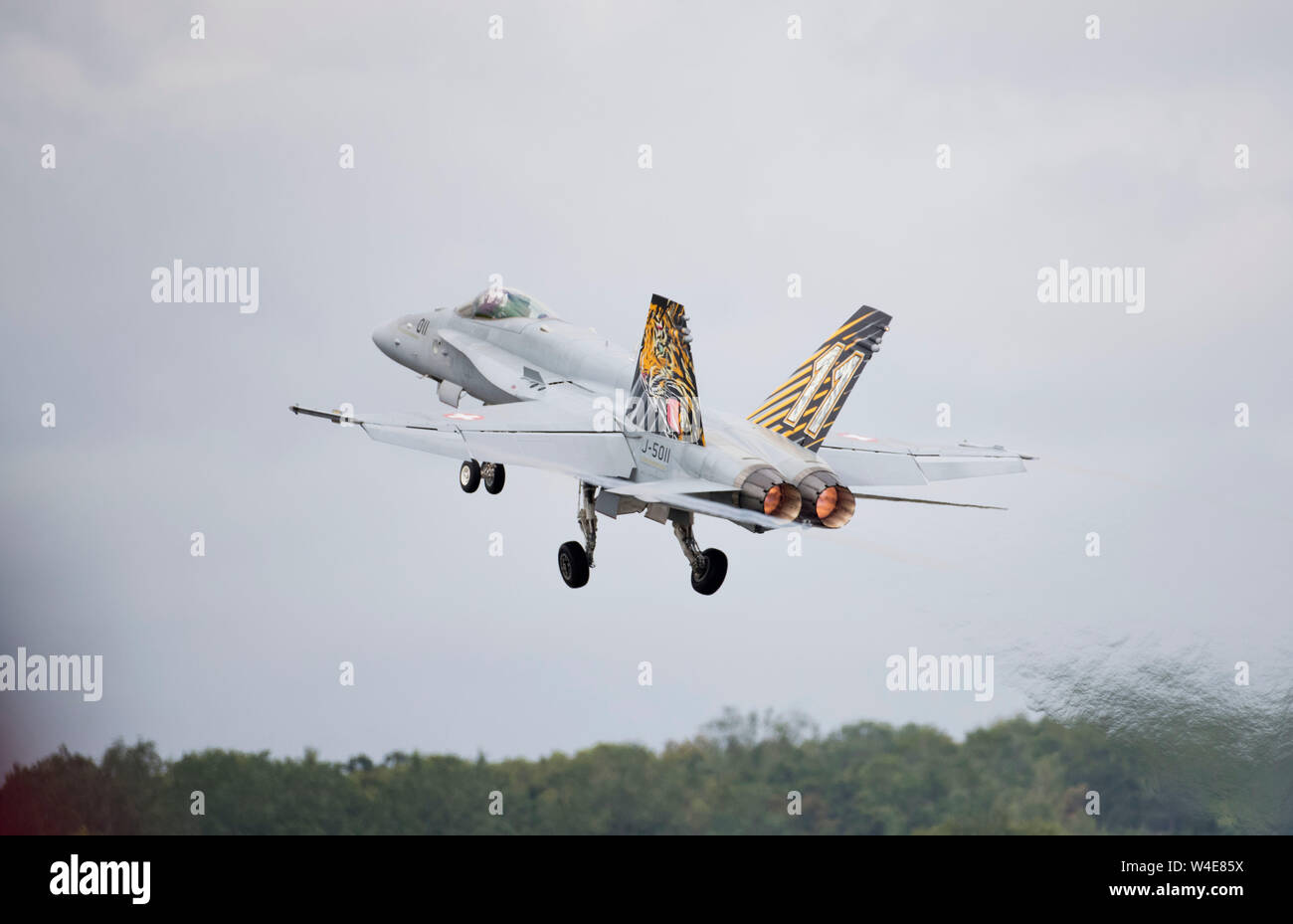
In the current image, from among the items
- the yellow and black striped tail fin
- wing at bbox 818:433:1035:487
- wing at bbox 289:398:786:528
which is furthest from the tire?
wing at bbox 818:433:1035:487

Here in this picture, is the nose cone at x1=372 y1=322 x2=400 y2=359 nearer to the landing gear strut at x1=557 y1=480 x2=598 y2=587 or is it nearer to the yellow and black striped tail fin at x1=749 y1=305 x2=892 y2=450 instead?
the landing gear strut at x1=557 y1=480 x2=598 y2=587

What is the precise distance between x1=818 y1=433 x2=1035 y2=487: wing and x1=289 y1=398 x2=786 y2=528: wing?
3508 millimetres

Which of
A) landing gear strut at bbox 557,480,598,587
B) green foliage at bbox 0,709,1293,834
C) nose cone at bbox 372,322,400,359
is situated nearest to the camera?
landing gear strut at bbox 557,480,598,587

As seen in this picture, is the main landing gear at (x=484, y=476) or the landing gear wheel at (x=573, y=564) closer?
the landing gear wheel at (x=573, y=564)

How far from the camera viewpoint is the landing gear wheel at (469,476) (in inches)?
1141

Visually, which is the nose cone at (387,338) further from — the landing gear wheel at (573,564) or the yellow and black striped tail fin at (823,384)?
the yellow and black striped tail fin at (823,384)

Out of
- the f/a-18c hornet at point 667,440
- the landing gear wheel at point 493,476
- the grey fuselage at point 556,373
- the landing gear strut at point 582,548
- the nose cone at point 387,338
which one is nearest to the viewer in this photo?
the f/a-18c hornet at point 667,440

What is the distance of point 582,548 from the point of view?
2611cm

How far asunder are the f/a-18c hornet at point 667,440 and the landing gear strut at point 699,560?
0.07 feet

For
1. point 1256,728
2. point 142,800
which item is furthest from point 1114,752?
point 142,800

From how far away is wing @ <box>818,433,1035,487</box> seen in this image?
1025 inches

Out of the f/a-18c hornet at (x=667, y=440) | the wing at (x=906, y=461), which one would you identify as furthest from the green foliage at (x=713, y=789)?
the f/a-18c hornet at (x=667, y=440)

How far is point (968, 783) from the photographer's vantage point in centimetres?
4356

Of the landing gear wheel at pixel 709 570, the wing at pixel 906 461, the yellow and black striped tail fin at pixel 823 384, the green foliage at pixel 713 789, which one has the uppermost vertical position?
the yellow and black striped tail fin at pixel 823 384
